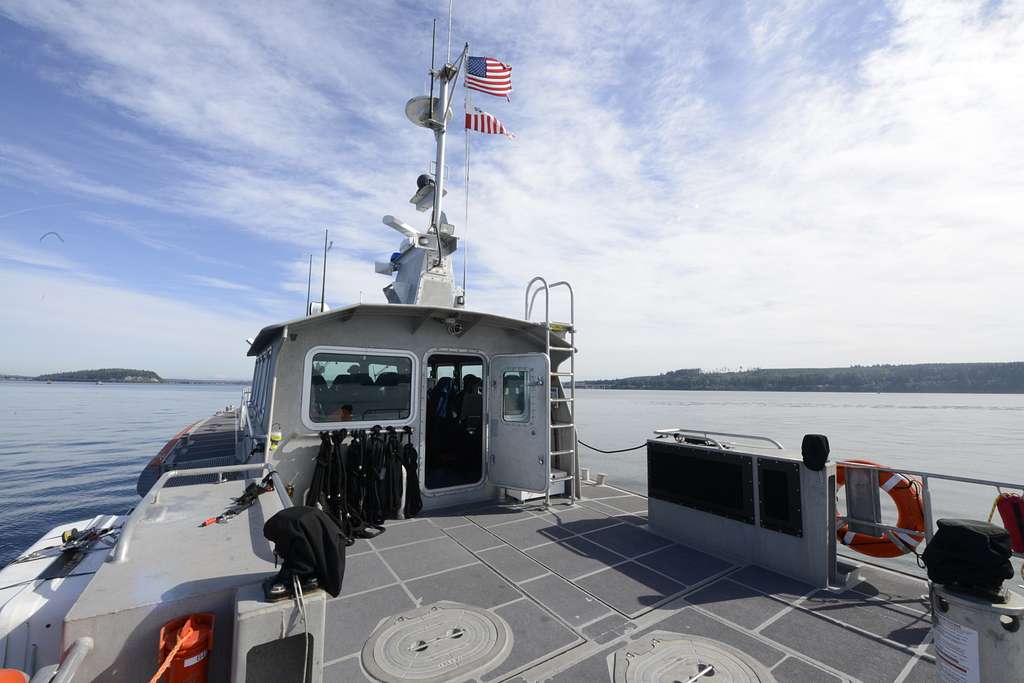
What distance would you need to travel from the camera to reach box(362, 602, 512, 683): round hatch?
9.21 feet

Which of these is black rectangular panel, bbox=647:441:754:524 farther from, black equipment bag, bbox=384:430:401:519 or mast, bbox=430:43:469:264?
mast, bbox=430:43:469:264

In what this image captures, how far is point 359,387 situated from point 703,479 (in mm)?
4472

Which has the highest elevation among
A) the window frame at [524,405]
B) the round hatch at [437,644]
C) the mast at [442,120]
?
the mast at [442,120]

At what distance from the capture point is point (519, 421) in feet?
21.5

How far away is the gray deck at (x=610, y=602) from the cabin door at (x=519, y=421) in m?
1.06

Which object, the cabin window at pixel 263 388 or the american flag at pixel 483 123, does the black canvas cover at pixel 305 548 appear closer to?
the cabin window at pixel 263 388

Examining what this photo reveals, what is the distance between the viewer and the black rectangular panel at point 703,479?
4.51 m

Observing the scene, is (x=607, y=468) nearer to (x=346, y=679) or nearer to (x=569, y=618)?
(x=569, y=618)

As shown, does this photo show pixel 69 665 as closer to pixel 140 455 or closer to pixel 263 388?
pixel 263 388

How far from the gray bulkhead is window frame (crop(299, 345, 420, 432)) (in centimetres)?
1

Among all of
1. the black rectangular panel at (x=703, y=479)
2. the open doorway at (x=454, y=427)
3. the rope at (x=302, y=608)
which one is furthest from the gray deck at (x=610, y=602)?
the open doorway at (x=454, y=427)

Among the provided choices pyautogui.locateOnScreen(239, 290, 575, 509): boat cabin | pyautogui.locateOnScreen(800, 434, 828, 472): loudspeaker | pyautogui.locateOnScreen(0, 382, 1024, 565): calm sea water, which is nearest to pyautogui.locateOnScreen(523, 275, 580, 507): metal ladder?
pyautogui.locateOnScreen(239, 290, 575, 509): boat cabin

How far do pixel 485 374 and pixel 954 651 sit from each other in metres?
5.62

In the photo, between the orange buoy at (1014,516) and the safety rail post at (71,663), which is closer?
the safety rail post at (71,663)
